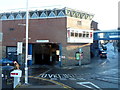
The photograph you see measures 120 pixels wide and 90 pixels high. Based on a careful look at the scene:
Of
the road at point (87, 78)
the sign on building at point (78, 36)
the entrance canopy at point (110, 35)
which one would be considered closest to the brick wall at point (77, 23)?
the sign on building at point (78, 36)

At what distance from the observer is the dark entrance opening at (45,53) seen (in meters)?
29.4

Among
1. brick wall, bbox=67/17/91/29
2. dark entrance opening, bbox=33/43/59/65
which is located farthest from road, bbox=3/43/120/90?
dark entrance opening, bbox=33/43/59/65

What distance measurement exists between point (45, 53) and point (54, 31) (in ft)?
23.1

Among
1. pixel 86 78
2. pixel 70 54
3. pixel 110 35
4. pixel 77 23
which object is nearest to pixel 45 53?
pixel 70 54

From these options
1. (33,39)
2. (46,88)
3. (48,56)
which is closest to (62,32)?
(33,39)

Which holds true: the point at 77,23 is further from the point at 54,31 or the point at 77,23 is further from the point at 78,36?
the point at 54,31

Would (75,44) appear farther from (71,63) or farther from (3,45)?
(3,45)

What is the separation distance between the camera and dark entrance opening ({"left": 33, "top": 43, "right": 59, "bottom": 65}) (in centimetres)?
2935

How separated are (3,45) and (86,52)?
50.2 feet

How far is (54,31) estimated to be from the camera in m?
25.1

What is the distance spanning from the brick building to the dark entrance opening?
1.27 metres

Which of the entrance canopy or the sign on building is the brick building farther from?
the entrance canopy

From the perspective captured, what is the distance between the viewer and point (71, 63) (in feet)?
83.0

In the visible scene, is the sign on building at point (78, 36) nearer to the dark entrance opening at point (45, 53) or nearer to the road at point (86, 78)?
the dark entrance opening at point (45, 53)
